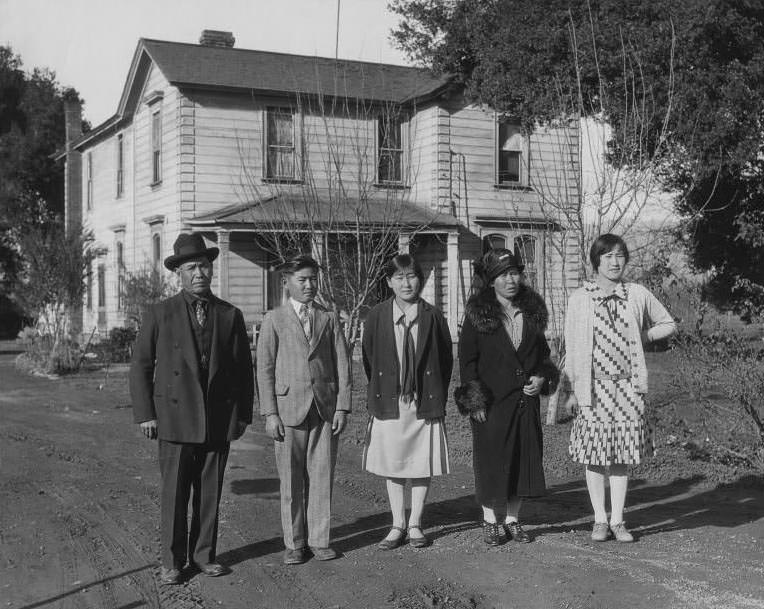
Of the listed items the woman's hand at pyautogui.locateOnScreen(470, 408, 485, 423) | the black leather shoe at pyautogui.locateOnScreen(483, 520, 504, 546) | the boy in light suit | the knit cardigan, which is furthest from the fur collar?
the black leather shoe at pyautogui.locateOnScreen(483, 520, 504, 546)

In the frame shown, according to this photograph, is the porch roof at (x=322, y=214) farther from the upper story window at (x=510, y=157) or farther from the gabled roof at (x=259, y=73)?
the upper story window at (x=510, y=157)

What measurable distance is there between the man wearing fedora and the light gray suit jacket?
8.8 inches

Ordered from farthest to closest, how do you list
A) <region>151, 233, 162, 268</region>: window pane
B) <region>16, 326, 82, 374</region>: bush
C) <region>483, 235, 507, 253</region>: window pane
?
<region>151, 233, 162, 268</region>: window pane < <region>483, 235, 507, 253</region>: window pane < <region>16, 326, 82, 374</region>: bush

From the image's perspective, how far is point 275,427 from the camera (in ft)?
20.4

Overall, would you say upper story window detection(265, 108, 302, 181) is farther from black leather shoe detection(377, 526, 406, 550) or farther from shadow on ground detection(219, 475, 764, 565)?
black leather shoe detection(377, 526, 406, 550)

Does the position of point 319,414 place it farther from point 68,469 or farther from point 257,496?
point 68,469

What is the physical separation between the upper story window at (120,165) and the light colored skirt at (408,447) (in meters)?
23.1

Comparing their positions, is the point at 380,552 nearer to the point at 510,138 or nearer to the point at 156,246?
the point at 510,138

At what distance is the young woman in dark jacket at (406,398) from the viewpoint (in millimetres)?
6551

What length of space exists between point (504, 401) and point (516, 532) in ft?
2.87

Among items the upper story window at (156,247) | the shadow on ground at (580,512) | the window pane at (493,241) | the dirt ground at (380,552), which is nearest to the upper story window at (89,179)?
the upper story window at (156,247)

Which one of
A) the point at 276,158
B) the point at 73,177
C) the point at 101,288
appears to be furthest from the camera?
the point at 73,177

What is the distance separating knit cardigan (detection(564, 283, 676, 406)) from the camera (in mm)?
6516

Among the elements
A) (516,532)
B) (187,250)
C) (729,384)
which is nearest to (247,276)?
(729,384)
